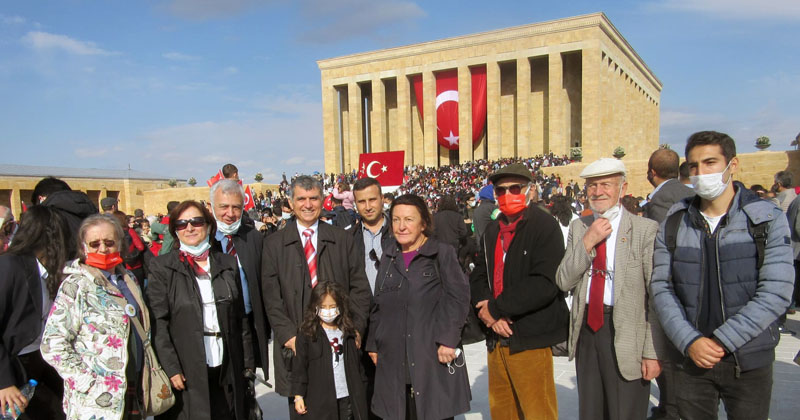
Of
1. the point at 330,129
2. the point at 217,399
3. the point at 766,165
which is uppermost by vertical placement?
the point at 330,129

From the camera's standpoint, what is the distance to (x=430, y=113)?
38906 mm

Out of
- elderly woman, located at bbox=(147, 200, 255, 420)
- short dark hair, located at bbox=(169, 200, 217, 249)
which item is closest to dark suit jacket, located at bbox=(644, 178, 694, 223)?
elderly woman, located at bbox=(147, 200, 255, 420)

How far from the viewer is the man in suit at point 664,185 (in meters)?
4.10

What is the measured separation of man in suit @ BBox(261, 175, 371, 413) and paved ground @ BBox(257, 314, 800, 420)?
1559mm

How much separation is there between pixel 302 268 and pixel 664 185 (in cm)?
317

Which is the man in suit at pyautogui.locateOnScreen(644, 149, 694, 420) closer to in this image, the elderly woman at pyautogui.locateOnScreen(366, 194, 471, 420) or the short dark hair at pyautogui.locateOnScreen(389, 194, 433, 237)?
the elderly woman at pyautogui.locateOnScreen(366, 194, 471, 420)

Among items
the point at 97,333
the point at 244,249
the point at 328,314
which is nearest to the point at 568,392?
the point at 328,314

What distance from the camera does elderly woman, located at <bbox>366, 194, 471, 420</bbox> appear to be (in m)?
3.09

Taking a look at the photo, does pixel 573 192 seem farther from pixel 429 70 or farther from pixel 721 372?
pixel 429 70

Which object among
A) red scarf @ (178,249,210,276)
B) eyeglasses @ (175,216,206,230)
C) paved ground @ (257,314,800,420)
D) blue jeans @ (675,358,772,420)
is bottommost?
paved ground @ (257,314,800,420)

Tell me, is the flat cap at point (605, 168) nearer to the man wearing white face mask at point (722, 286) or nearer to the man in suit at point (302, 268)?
the man wearing white face mask at point (722, 286)

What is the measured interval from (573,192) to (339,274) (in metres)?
17.0

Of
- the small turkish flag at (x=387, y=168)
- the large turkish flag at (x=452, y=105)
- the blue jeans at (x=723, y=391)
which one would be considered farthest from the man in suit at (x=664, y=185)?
the large turkish flag at (x=452, y=105)

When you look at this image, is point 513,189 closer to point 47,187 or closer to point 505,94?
point 47,187
